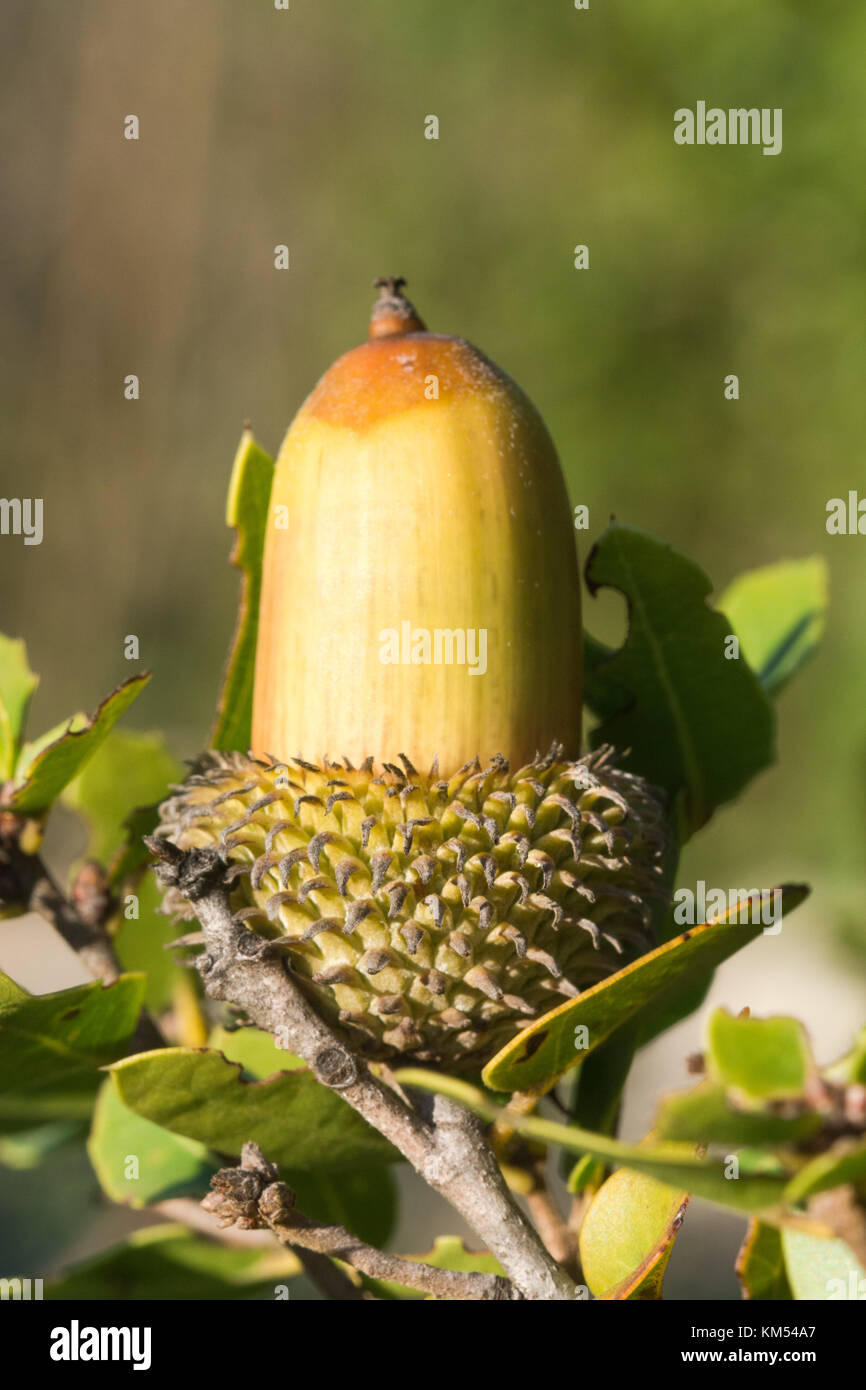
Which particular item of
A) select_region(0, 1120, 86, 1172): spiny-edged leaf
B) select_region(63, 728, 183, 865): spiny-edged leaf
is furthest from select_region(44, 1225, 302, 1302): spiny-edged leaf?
select_region(63, 728, 183, 865): spiny-edged leaf

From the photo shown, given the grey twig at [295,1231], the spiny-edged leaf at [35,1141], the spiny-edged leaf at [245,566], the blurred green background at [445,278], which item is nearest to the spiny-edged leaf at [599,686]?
the spiny-edged leaf at [245,566]

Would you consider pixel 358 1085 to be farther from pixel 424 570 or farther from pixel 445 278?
pixel 445 278

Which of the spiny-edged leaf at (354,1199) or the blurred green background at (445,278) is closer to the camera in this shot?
the spiny-edged leaf at (354,1199)

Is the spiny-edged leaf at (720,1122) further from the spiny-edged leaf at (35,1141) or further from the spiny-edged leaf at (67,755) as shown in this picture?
the spiny-edged leaf at (35,1141)

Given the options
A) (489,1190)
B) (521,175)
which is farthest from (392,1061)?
(521,175)

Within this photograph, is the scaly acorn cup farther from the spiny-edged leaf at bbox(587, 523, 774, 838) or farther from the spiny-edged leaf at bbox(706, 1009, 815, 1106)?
the spiny-edged leaf at bbox(706, 1009, 815, 1106)

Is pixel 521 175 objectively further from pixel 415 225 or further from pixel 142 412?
pixel 142 412
